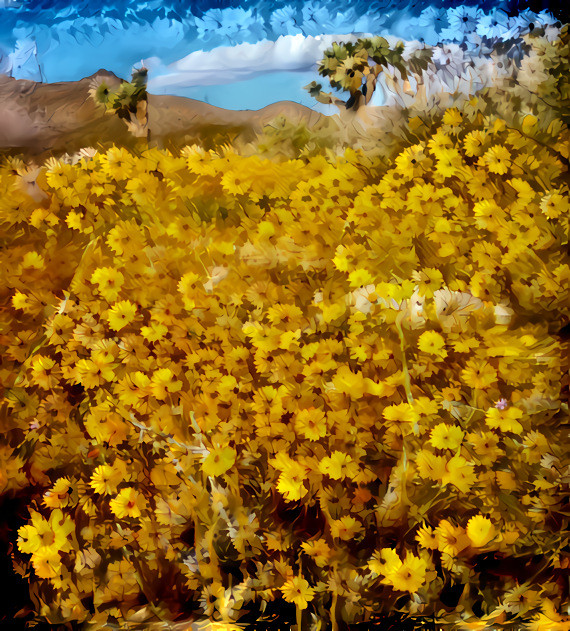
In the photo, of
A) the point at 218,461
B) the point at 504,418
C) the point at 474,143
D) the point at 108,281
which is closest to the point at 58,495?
the point at 218,461

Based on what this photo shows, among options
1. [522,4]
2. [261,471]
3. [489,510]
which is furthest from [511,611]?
[522,4]

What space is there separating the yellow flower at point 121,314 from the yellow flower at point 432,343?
2.59 feet

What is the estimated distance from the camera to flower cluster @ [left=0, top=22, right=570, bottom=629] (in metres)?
1.51

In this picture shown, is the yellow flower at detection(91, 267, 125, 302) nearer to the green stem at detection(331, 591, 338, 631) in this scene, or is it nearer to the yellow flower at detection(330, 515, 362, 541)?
the yellow flower at detection(330, 515, 362, 541)

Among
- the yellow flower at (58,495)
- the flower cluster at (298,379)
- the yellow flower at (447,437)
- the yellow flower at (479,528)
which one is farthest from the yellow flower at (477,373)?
the yellow flower at (58,495)

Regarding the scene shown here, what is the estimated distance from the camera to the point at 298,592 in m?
1.45

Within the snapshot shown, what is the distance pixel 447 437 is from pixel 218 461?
0.60 meters

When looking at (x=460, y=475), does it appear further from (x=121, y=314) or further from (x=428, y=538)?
(x=121, y=314)

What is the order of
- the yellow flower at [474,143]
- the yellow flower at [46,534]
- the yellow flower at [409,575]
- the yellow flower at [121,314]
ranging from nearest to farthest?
the yellow flower at [409,575], the yellow flower at [46,534], the yellow flower at [121,314], the yellow flower at [474,143]

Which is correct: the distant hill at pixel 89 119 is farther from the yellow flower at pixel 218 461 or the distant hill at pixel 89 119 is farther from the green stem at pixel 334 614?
the green stem at pixel 334 614

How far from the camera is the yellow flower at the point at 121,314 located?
1626 mm

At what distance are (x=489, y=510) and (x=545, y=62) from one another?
1.21 meters

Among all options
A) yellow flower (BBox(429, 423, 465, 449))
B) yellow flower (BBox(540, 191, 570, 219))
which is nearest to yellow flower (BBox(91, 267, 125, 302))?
yellow flower (BBox(429, 423, 465, 449))

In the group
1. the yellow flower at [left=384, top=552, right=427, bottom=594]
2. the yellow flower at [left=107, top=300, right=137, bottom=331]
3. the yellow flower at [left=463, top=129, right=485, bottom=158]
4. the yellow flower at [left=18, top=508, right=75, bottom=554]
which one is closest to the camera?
the yellow flower at [left=384, top=552, right=427, bottom=594]
